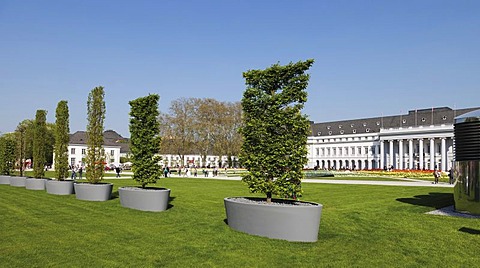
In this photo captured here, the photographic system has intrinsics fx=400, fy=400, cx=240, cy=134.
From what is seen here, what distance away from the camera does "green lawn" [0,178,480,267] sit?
7836 mm

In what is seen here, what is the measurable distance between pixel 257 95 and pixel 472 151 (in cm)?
890

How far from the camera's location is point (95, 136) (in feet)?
66.9

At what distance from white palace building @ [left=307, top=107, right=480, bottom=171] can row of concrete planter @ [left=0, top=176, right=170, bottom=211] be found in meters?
81.0

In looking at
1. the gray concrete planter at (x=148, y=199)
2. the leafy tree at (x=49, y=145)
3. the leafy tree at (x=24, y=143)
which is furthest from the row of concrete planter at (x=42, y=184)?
the gray concrete planter at (x=148, y=199)

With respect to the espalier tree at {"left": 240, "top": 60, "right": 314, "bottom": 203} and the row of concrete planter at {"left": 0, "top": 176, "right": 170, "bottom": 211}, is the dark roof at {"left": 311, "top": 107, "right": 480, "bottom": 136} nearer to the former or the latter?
the row of concrete planter at {"left": 0, "top": 176, "right": 170, "bottom": 211}

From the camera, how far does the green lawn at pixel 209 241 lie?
7836 millimetres

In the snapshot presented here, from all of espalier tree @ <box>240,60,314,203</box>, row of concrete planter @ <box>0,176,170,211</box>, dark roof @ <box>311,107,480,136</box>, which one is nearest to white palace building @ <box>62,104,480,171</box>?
dark roof @ <box>311,107,480,136</box>

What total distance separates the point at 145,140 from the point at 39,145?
42.3ft

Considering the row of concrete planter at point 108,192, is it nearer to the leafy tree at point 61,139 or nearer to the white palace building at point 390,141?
the leafy tree at point 61,139

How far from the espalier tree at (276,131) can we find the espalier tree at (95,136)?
11.0 meters

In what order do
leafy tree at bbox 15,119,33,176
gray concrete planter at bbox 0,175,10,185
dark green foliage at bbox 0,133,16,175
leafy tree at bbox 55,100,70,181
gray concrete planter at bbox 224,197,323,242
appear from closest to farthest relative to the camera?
gray concrete planter at bbox 224,197,323,242
leafy tree at bbox 55,100,70,181
gray concrete planter at bbox 0,175,10,185
leafy tree at bbox 15,119,33,176
dark green foliage at bbox 0,133,16,175

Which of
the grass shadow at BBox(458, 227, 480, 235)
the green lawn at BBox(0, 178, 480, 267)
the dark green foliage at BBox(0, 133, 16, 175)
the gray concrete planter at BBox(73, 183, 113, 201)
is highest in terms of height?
the dark green foliage at BBox(0, 133, 16, 175)

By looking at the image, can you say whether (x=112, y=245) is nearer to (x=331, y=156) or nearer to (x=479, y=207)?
(x=479, y=207)

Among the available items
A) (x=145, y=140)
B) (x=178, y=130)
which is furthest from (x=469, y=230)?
(x=178, y=130)
